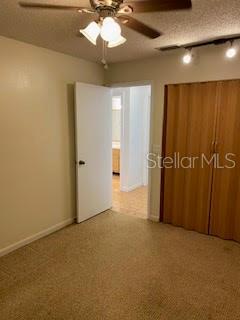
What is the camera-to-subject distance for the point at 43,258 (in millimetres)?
2637

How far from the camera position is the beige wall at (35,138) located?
2613mm

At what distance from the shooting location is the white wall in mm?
4855

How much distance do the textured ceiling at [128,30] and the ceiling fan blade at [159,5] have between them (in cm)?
45

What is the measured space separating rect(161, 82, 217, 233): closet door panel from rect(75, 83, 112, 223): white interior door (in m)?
0.98

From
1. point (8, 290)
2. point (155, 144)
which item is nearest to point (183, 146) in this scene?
point (155, 144)

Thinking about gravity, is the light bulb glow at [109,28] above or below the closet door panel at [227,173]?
above

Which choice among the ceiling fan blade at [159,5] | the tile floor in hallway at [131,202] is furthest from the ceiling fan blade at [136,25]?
the tile floor in hallway at [131,202]

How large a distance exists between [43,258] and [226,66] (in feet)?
9.72

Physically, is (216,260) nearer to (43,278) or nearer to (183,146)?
(183,146)

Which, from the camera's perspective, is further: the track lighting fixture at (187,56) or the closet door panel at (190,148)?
the closet door panel at (190,148)

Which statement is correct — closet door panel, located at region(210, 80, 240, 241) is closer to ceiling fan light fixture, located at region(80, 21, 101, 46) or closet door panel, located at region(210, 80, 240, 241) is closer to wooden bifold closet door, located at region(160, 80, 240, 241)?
wooden bifold closet door, located at region(160, 80, 240, 241)

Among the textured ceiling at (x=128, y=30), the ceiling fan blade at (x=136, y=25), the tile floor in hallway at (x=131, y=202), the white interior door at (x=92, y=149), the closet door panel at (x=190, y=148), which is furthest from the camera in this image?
the tile floor in hallway at (x=131, y=202)

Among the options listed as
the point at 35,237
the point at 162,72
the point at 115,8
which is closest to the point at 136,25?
the point at 115,8

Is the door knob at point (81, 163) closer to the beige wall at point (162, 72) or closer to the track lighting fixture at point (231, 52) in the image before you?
the beige wall at point (162, 72)
